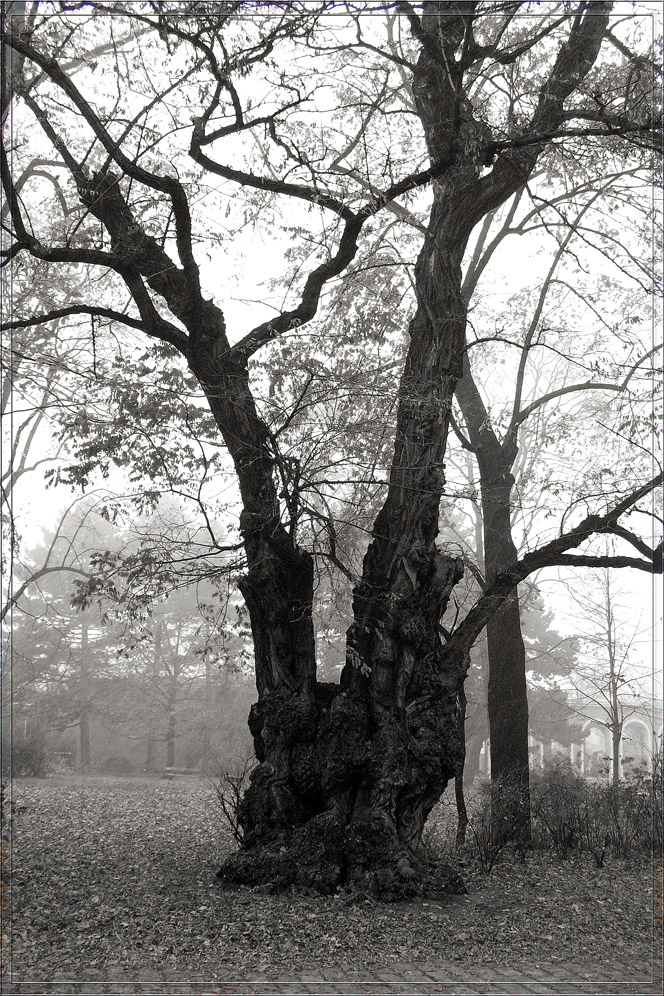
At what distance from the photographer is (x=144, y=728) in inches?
1046

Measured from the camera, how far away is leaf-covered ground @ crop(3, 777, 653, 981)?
213 inches

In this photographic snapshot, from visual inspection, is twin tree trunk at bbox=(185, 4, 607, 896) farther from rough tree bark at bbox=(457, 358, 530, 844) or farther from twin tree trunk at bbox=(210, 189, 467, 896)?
rough tree bark at bbox=(457, 358, 530, 844)

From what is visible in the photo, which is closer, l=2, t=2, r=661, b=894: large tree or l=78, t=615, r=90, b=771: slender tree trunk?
l=2, t=2, r=661, b=894: large tree

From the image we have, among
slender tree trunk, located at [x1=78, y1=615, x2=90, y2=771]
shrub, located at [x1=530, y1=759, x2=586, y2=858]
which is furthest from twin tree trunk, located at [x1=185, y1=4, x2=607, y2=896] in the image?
slender tree trunk, located at [x1=78, y1=615, x2=90, y2=771]

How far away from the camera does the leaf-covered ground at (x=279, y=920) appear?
17.7 feet

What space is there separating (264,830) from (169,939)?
1.68 meters

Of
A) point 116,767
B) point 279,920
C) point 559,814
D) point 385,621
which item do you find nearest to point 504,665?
point 559,814

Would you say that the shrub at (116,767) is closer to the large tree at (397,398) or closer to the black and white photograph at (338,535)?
the black and white photograph at (338,535)

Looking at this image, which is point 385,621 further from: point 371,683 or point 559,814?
point 559,814

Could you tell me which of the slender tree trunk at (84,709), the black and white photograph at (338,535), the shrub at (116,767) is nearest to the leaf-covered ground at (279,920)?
the black and white photograph at (338,535)

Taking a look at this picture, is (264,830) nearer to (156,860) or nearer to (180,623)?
(156,860)

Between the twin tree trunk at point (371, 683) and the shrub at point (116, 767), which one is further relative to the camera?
the shrub at point (116, 767)

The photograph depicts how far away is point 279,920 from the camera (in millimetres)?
5996

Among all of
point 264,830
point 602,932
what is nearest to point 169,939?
point 264,830
